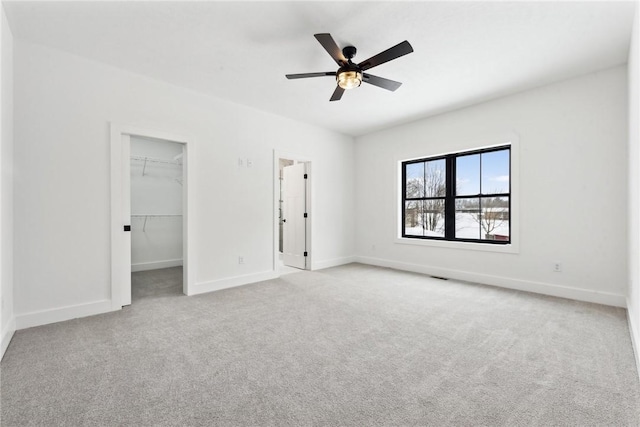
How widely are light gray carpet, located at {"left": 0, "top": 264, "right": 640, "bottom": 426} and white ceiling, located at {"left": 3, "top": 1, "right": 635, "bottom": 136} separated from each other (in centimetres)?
272

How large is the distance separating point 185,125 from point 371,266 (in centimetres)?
404

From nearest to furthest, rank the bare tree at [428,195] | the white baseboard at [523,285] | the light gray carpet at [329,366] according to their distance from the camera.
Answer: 1. the light gray carpet at [329,366]
2. the white baseboard at [523,285]
3. the bare tree at [428,195]

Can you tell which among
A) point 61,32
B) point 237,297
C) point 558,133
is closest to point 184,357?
point 237,297

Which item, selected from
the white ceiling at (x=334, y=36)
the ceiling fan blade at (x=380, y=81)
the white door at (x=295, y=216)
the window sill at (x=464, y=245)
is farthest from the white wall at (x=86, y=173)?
the window sill at (x=464, y=245)

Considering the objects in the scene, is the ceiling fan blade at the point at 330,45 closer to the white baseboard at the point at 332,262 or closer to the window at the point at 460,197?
the window at the point at 460,197

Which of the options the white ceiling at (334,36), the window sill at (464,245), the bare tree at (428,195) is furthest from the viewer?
the bare tree at (428,195)

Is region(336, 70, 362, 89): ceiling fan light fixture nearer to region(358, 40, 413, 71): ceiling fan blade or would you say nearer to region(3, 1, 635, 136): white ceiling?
region(358, 40, 413, 71): ceiling fan blade

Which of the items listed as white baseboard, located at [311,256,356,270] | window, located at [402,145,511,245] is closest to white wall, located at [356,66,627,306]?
window, located at [402,145,511,245]

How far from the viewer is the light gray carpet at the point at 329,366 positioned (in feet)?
5.08

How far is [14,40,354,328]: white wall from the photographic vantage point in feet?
8.99

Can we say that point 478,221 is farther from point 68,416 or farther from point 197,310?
point 68,416

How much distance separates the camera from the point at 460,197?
4.73 meters

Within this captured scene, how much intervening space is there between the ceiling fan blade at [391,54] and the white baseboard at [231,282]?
10.7 feet

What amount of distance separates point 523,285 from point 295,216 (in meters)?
3.90
